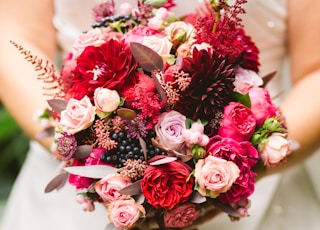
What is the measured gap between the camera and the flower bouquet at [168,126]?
31.0 inches

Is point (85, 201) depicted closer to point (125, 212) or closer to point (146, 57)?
point (125, 212)

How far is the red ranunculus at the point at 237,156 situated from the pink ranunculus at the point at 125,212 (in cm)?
14

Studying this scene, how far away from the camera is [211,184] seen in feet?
2.50

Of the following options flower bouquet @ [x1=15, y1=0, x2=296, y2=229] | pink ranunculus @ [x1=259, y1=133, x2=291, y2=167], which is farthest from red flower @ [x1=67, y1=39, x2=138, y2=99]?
pink ranunculus @ [x1=259, y1=133, x2=291, y2=167]

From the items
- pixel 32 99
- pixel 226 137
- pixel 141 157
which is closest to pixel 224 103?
pixel 226 137

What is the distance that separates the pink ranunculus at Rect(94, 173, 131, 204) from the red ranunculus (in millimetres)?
142

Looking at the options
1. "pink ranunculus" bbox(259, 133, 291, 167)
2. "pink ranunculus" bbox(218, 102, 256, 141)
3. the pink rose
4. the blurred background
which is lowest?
the blurred background

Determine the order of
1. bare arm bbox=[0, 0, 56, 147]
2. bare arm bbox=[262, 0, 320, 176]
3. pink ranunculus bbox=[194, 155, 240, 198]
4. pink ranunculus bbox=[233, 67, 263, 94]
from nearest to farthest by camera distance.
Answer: pink ranunculus bbox=[194, 155, 240, 198] < pink ranunculus bbox=[233, 67, 263, 94] < bare arm bbox=[262, 0, 320, 176] < bare arm bbox=[0, 0, 56, 147]

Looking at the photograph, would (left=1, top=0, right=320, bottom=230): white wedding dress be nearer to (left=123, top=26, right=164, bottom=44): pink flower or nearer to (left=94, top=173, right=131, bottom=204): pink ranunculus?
(left=123, top=26, right=164, bottom=44): pink flower

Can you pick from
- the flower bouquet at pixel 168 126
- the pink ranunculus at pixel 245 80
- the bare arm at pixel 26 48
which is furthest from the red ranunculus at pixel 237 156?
the bare arm at pixel 26 48

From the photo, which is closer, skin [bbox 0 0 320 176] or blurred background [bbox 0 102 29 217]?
skin [bbox 0 0 320 176]

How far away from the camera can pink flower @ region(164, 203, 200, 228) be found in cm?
84

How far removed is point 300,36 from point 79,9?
1.78 feet

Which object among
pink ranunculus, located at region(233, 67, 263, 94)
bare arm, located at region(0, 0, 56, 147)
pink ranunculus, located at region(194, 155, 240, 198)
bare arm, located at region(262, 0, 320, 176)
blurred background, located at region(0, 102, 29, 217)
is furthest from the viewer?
blurred background, located at region(0, 102, 29, 217)
